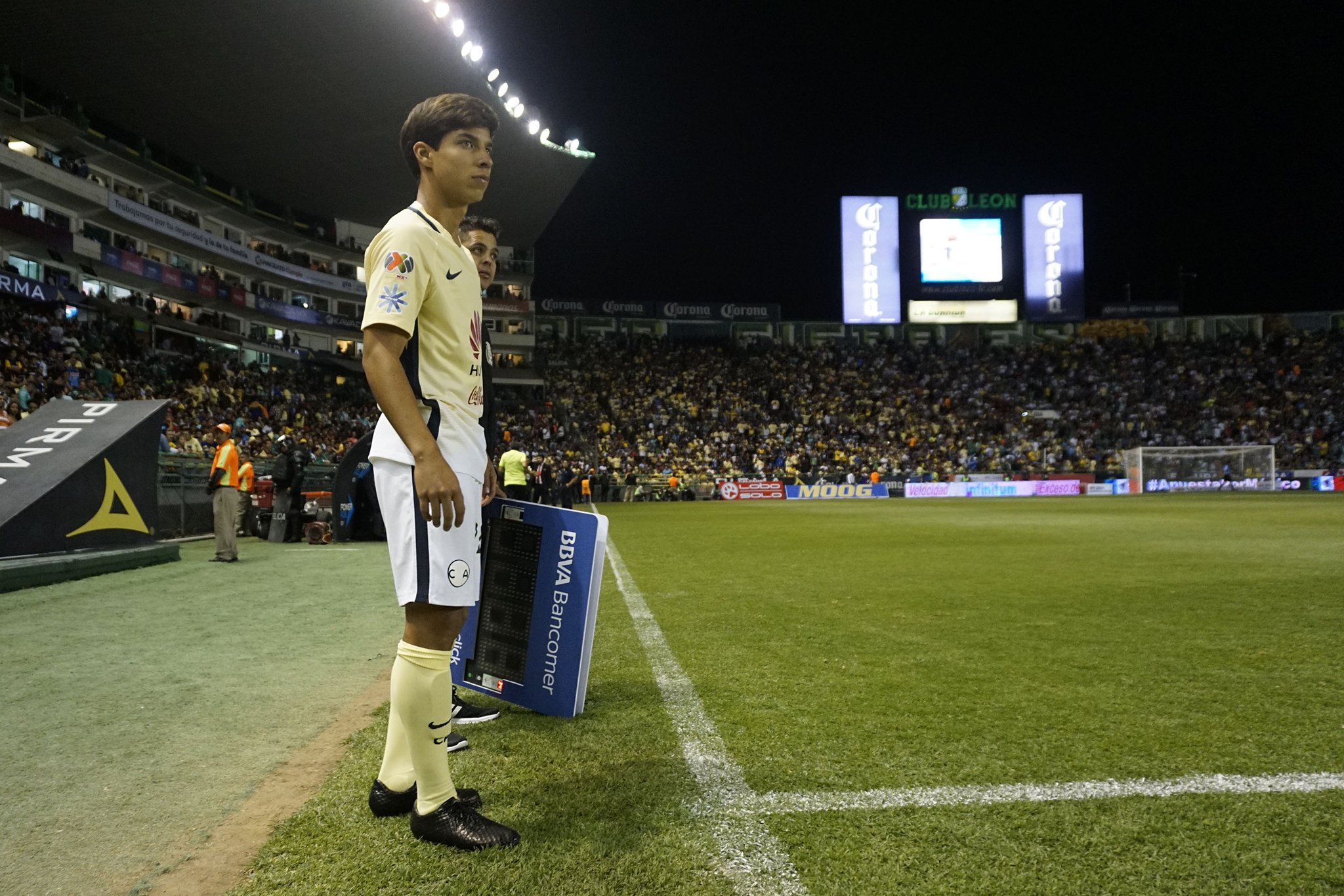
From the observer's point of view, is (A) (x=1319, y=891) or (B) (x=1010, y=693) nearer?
(A) (x=1319, y=891)

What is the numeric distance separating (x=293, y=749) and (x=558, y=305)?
49.2 metres

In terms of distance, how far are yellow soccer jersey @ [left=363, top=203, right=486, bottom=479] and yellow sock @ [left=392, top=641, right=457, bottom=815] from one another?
588 mm

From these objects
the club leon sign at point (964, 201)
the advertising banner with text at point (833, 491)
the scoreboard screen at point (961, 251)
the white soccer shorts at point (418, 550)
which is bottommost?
the advertising banner with text at point (833, 491)

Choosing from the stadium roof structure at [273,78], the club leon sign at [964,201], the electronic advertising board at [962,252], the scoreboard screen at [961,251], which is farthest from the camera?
the scoreboard screen at [961,251]

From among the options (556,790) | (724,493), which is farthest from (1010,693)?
(724,493)

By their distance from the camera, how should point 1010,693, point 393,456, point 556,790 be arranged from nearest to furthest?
point 393,456
point 556,790
point 1010,693

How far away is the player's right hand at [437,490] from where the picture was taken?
7.20ft

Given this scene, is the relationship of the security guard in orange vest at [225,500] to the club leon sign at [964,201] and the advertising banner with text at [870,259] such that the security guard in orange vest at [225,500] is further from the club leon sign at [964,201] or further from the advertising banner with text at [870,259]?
the club leon sign at [964,201]

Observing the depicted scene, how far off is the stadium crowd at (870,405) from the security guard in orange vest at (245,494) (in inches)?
610

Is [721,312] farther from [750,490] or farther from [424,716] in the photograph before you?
[424,716]

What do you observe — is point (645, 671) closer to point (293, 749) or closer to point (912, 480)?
point (293, 749)

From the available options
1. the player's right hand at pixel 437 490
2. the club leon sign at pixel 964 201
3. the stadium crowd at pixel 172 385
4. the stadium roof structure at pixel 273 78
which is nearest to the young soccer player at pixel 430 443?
the player's right hand at pixel 437 490

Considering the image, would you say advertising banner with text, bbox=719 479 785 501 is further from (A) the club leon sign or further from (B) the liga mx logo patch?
(B) the liga mx logo patch

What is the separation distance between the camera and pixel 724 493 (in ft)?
117
